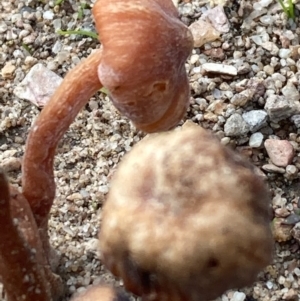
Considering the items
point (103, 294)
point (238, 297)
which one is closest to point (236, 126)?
point (238, 297)

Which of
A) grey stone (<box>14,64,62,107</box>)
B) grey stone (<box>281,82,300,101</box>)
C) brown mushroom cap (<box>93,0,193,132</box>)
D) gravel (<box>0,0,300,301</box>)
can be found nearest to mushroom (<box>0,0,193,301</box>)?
brown mushroom cap (<box>93,0,193,132</box>)

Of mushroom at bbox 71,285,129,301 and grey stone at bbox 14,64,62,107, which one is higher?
mushroom at bbox 71,285,129,301

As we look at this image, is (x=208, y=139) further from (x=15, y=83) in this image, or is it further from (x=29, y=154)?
(x=15, y=83)

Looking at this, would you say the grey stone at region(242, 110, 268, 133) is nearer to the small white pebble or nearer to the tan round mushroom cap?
the small white pebble

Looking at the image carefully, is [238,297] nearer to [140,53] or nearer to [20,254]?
[20,254]

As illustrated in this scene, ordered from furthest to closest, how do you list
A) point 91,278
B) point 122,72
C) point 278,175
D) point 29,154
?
point 278,175
point 91,278
point 29,154
point 122,72

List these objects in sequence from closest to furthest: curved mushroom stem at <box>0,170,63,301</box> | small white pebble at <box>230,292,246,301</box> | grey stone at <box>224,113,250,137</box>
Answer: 1. curved mushroom stem at <box>0,170,63,301</box>
2. small white pebble at <box>230,292,246,301</box>
3. grey stone at <box>224,113,250,137</box>

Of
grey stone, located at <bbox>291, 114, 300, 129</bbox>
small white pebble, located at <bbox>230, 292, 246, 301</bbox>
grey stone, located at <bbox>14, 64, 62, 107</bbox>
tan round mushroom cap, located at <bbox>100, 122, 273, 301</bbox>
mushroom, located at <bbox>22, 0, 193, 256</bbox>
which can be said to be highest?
mushroom, located at <bbox>22, 0, 193, 256</bbox>

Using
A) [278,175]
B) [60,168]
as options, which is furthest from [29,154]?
[278,175]
